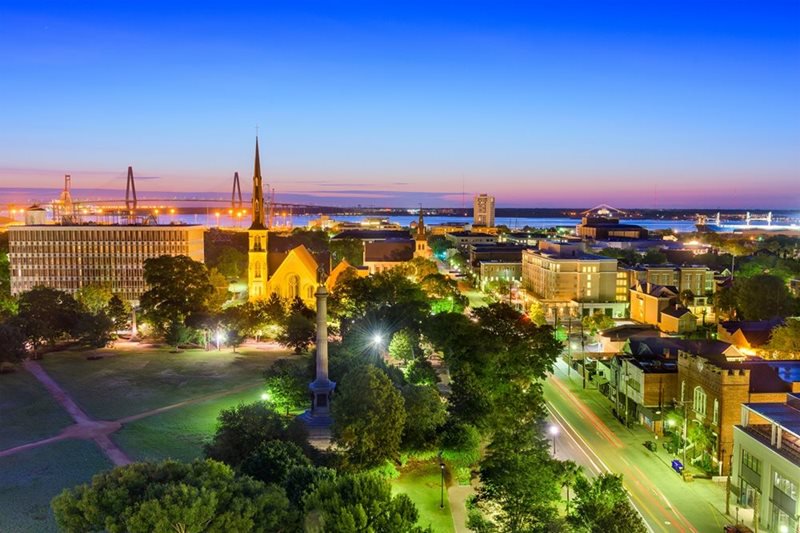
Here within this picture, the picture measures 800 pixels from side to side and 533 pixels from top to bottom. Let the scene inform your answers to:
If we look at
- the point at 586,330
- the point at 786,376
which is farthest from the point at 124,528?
the point at 586,330

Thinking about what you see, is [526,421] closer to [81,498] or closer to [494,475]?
[494,475]

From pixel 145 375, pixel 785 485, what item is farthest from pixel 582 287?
pixel 785 485

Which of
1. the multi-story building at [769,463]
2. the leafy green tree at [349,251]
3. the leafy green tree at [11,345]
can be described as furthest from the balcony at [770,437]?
the leafy green tree at [349,251]

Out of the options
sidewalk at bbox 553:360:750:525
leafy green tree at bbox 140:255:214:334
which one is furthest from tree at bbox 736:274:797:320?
leafy green tree at bbox 140:255:214:334

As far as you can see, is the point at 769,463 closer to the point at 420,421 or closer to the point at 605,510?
the point at 605,510

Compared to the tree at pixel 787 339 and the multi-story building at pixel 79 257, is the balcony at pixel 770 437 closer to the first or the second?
the tree at pixel 787 339
